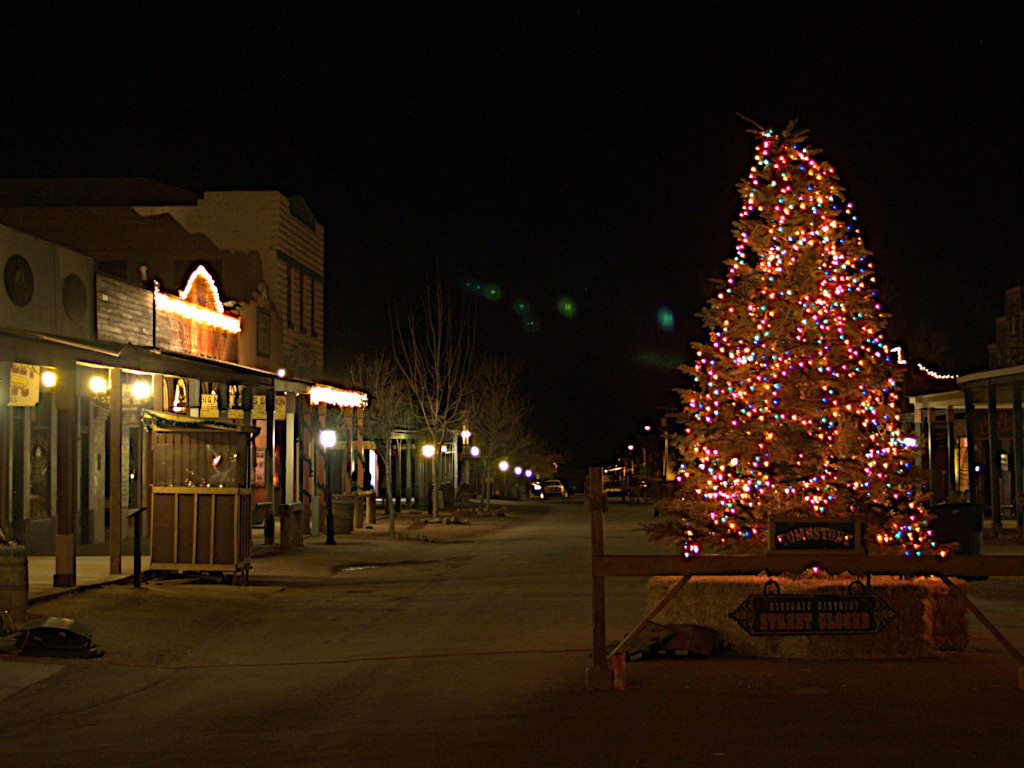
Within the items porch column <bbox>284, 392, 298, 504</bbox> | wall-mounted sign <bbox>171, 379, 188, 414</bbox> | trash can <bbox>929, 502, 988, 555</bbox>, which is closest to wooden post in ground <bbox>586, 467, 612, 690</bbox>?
trash can <bbox>929, 502, 988, 555</bbox>

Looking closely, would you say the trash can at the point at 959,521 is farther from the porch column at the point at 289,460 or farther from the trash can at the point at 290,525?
the porch column at the point at 289,460

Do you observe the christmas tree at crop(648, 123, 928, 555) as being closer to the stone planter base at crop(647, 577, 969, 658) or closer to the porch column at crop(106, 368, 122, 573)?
the stone planter base at crop(647, 577, 969, 658)

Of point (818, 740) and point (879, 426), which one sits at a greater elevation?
point (879, 426)

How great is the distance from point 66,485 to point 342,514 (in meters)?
12.4

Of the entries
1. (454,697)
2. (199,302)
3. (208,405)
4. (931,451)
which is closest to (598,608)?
(454,697)

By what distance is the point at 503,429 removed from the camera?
5475 centimetres

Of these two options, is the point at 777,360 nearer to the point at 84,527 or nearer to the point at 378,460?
the point at 84,527

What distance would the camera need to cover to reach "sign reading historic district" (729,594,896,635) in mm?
8094

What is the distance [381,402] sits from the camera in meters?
37.2

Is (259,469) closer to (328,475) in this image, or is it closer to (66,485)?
(328,475)

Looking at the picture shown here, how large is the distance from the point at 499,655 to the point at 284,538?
12176mm

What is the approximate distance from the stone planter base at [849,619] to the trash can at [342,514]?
57.4ft

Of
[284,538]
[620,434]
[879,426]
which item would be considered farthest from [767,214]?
[620,434]

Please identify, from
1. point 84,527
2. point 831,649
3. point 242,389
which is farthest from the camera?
point 242,389
